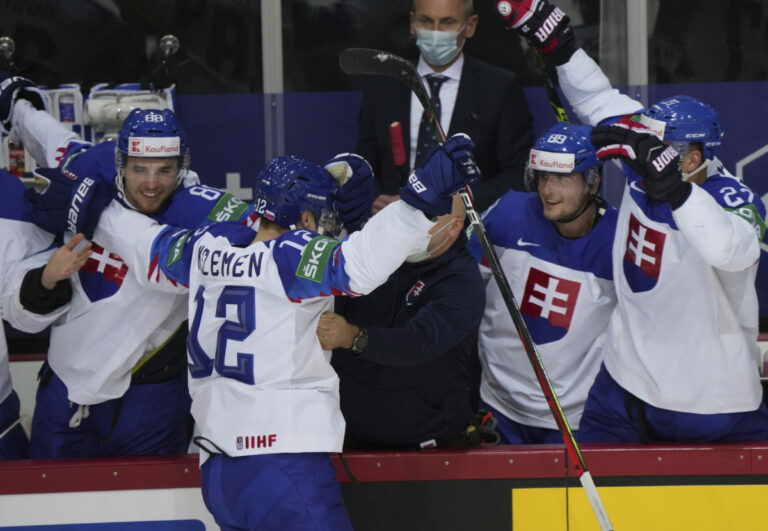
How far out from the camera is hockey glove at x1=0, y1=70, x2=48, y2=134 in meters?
3.72

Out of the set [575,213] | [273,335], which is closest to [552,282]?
[575,213]

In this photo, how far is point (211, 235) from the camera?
9.03 feet

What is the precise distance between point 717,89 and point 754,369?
6.36 ft

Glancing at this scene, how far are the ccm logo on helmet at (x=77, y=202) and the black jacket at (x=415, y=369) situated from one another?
30.2 inches

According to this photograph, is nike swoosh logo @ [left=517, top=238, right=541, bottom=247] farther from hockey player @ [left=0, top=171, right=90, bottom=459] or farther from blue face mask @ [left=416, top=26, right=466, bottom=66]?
hockey player @ [left=0, top=171, right=90, bottom=459]

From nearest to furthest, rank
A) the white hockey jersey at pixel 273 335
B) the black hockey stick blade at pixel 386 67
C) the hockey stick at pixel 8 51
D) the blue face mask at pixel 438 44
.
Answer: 1. the white hockey jersey at pixel 273 335
2. the black hockey stick blade at pixel 386 67
3. the blue face mask at pixel 438 44
4. the hockey stick at pixel 8 51

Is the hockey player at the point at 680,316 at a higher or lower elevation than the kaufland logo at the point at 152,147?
lower

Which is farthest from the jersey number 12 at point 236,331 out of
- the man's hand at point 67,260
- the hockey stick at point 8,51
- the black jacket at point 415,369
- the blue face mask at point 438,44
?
the hockey stick at point 8,51

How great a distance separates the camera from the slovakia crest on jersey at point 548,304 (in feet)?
10.9

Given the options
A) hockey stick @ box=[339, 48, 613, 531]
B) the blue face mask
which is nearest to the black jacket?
hockey stick @ box=[339, 48, 613, 531]

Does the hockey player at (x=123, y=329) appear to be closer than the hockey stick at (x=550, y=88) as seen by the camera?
Yes

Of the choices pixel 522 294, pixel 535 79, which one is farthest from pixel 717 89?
pixel 522 294

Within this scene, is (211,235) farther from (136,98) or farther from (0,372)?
(136,98)

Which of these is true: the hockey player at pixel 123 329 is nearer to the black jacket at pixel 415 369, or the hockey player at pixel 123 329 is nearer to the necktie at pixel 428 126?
the black jacket at pixel 415 369
